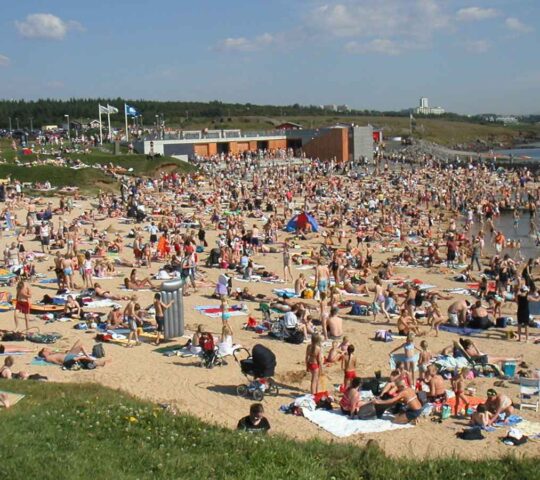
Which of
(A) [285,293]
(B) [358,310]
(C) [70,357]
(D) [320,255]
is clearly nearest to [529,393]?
(B) [358,310]

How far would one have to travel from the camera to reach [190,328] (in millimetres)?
14094

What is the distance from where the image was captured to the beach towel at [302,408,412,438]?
8.97 meters

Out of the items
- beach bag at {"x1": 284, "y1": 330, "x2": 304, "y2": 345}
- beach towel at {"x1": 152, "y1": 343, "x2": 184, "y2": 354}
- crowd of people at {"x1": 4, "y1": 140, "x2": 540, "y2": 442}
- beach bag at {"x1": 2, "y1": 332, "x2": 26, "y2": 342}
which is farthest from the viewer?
beach bag at {"x1": 284, "y1": 330, "x2": 304, "y2": 345}

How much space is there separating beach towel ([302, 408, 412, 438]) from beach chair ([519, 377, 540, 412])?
1.96 m

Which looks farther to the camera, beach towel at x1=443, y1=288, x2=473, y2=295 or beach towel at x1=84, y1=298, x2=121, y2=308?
beach towel at x1=443, y1=288, x2=473, y2=295

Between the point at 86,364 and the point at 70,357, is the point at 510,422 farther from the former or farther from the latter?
the point at 70,357

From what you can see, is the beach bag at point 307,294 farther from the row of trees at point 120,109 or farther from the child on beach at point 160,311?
the row of trees at point 120,109

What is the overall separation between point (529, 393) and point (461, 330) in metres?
4.31

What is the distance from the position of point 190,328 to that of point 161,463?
7.92m

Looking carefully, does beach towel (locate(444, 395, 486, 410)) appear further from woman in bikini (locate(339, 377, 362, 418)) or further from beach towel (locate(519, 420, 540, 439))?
woman in bikini (locate(339, 377, 362, 418))

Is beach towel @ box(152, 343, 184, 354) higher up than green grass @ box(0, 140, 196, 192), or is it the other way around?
green grass @ box(0, 140, 196, 192)

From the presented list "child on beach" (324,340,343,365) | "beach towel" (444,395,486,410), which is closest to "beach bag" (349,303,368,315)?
"child on beach" (324,340,343,365)

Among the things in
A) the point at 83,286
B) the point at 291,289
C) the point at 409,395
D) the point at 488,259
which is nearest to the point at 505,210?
the point at 488,259

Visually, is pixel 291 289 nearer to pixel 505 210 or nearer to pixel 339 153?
pixel 505 210
